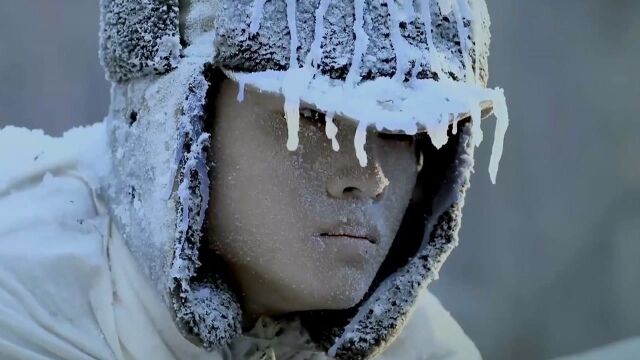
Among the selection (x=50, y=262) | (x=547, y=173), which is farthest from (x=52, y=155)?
(x=547, y=173)

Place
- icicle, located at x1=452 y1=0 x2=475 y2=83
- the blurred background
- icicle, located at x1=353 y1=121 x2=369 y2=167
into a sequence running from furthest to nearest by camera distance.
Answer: the blurred background < icicle, located at x1=452 y1=0 x2=475 y2=83 < icicle, located at x1=353 y1=121 x2=369 y2=167

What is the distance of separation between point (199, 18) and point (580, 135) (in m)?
2.14

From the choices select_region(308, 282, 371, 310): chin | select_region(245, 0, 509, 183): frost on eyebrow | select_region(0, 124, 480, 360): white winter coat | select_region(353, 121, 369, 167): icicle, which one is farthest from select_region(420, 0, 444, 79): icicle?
select_region(0, 124, 480, 360): white winter coat

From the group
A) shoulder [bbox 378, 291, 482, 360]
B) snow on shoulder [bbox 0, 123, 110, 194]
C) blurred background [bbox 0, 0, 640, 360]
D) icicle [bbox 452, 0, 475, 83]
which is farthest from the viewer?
blurred background [bbox 0, 0, 640, 360]

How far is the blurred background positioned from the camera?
9.02 ft

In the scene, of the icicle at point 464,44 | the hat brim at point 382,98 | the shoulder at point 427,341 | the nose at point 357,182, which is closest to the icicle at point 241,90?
the hat brim at point 382,98

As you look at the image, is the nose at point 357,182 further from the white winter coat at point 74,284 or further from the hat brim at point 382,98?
the white winter coat at point 74,284

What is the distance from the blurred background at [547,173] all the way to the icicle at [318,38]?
→ 1866 millimetres

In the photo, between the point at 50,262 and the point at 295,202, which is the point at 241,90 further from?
the point at 50,262

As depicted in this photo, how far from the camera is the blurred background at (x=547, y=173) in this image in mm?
2748

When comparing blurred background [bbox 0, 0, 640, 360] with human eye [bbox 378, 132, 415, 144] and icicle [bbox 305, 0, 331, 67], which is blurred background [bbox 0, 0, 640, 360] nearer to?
human eye [bbox 378, 132, 415, 144]

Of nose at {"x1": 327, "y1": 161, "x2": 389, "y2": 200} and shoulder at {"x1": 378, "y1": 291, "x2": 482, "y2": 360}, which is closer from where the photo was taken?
nose at {"x1": 327, "y1": 161, "x2": 389, "y2": 200}

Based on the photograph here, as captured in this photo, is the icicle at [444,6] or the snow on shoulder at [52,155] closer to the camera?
the icicle at [444,6]

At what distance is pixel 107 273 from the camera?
1007 mm
